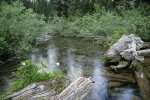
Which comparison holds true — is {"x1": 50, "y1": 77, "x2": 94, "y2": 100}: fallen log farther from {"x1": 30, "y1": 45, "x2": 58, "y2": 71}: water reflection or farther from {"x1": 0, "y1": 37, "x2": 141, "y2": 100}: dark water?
{"x1": 30, "y1": 45, "x2": 58, "y2": 71}: water reflection

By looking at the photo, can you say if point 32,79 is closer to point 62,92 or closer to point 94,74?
point 62,92

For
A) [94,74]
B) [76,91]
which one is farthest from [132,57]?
[76,91]

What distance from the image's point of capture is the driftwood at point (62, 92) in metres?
6.00

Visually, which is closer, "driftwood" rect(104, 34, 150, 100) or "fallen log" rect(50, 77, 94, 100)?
"fallen log" rect(50, 77, 94, 100)

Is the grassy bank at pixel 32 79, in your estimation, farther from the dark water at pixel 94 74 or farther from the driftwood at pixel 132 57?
the driftwood at pixel 132 57

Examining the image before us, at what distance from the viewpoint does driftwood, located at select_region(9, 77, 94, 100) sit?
236 inches

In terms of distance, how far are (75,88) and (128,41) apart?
7949mm

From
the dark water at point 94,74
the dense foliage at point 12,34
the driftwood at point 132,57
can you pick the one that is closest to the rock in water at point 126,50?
the driftwood at point 132,57

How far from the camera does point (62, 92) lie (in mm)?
6082

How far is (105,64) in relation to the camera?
13023mm

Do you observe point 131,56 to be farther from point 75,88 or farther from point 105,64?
point 75,88

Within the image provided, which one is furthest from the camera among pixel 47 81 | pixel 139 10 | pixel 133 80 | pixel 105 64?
pixel 139 10

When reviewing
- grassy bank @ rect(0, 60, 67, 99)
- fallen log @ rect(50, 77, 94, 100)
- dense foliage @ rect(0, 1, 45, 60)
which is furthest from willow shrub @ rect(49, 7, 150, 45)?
fallen log @ rect(50, 77, 94, 100)

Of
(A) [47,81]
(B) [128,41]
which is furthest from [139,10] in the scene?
(A) [47,81]
